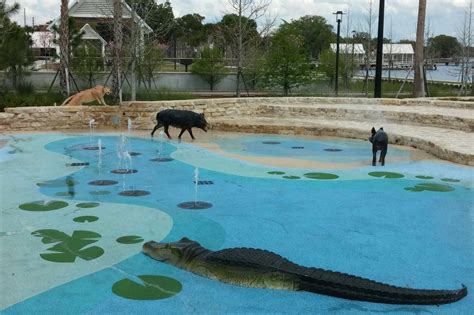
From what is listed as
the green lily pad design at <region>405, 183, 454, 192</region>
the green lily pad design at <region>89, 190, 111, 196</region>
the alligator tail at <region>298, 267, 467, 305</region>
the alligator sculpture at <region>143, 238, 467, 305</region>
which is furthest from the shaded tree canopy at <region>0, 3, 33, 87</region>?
the alligator tail at <region>298, 267, 467, 305</region>

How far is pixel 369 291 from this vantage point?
4.36 metres

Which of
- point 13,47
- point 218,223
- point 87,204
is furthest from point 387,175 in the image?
point 13,47

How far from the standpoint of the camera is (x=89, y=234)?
611cm

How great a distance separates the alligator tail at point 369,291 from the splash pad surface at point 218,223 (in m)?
0.06

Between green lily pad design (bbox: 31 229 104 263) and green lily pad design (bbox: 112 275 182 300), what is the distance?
76 cm

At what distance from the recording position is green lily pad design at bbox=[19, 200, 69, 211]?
719 centimetres

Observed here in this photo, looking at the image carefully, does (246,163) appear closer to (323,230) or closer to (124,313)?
(323,230)

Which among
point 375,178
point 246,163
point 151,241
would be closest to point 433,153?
point 375,178

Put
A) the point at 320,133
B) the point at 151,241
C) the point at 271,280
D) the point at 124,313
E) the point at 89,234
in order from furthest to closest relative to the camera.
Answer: the point at 320,133
the point at 89,234
the point at 151,241
the point at 271,280
the point at 124,313

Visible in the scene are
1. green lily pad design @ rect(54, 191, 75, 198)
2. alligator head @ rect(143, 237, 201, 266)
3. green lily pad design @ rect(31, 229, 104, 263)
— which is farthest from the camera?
green lily pad design @ rect(54, 191, 75, 198)

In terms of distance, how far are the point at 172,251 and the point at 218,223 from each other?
56.6 inches

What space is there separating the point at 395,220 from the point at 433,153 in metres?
5.42

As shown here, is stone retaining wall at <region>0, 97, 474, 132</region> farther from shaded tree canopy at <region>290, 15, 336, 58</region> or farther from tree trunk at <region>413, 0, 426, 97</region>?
shaded tree canopy at <region>290, 15, 336, 58</region>

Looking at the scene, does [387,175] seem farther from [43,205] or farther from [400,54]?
[400,54]
